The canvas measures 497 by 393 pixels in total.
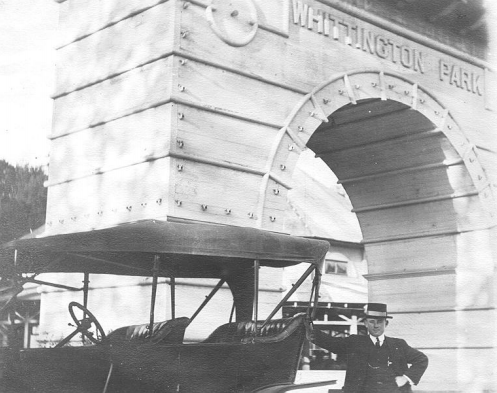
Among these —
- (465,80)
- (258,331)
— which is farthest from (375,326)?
(465,80)

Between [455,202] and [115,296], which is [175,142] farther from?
[455,202]

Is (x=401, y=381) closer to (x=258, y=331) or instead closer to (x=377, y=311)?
(x=377, y=311)

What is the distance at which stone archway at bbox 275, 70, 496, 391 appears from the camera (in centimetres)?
1032

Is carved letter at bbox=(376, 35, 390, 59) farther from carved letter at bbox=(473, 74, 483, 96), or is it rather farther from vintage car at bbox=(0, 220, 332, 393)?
vintage car at bbox=(0, 220, 332, 393)

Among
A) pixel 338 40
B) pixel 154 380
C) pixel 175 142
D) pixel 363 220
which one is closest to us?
pixel 154 380

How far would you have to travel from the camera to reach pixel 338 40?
30.0 ft

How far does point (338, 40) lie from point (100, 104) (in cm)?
300

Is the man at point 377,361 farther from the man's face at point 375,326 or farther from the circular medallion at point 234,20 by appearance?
the circular medallion at point 234,20

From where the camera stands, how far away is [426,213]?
436 inches

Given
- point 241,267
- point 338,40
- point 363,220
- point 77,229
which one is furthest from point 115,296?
point 363,220

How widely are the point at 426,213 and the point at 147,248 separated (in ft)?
21.9

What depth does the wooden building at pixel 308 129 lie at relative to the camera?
755 cm

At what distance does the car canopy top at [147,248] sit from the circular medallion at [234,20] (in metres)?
2.75

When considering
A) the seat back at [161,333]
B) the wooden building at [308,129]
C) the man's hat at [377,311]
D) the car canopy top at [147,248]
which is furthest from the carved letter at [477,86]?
the seat back at [161,333]
